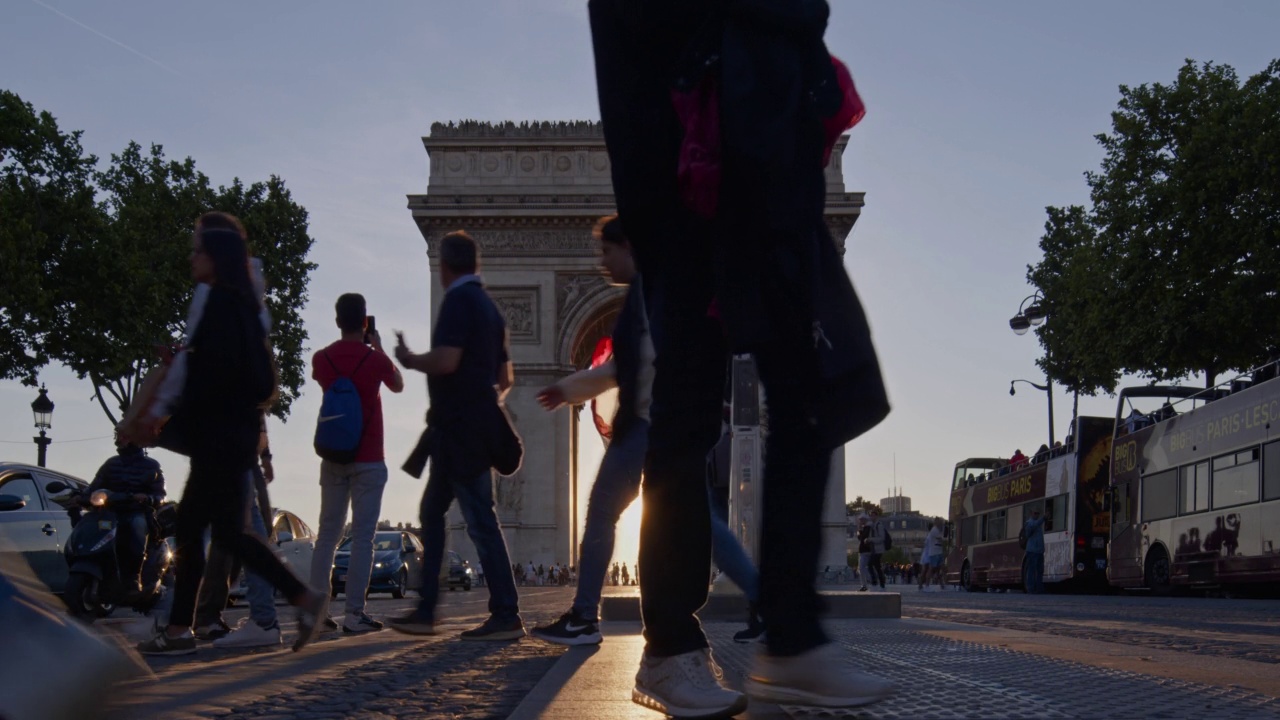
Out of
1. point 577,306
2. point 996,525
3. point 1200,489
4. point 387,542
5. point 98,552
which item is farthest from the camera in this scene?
point 577,306

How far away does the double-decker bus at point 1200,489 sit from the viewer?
19.8 meters

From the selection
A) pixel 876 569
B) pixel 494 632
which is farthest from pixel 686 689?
pixel 876 569

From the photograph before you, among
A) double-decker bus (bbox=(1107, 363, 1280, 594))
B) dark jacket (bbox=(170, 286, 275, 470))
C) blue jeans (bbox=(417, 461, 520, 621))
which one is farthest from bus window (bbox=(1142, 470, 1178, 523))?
dark jacket (bbox=(170, 286, 275, 470))

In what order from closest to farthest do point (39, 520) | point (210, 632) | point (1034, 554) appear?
point (210, 632) < point (39, 520) < point (1034, 554)

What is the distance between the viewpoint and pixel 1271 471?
1947cm

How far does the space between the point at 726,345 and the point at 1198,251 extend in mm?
33057

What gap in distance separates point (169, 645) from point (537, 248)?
42.5 meters

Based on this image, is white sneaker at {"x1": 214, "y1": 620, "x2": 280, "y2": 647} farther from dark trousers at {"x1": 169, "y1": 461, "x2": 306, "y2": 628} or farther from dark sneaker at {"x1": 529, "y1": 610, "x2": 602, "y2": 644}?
dark sneaker at {"x1": 529, "y1": 610, "x2": 602, "y2": 644}

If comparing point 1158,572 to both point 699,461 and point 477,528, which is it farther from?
point 699,461

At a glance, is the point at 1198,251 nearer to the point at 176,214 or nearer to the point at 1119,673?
the point at 176,214

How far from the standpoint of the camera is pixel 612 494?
6.69 metres

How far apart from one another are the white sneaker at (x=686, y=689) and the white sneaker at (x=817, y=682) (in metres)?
0.07

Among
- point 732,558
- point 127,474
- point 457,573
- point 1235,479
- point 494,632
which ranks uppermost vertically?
point 1235,479

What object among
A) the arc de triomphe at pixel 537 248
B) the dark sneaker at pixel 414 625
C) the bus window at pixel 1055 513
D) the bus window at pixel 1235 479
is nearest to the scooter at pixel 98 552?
the dark sneaker at pixel 414 625
